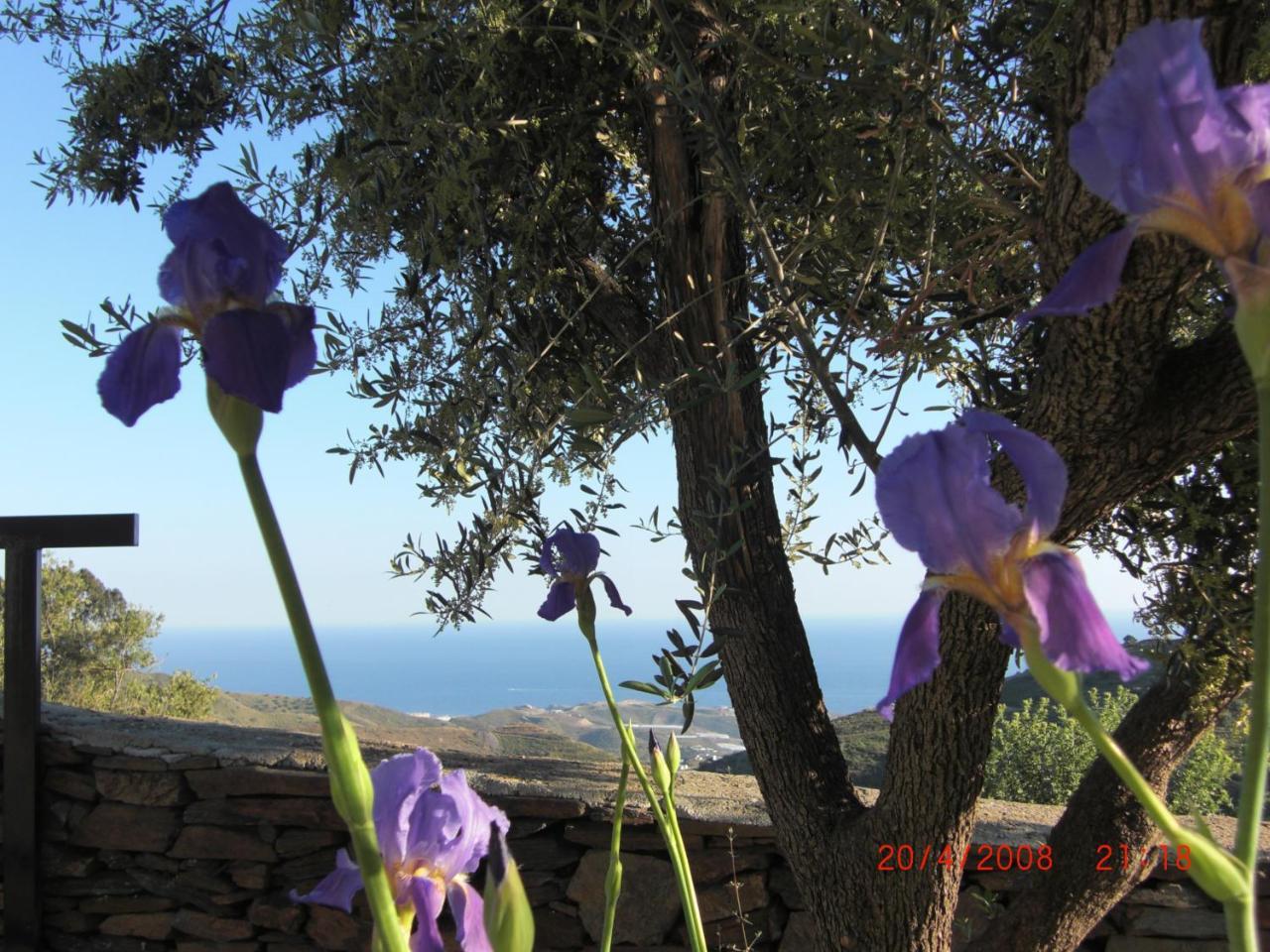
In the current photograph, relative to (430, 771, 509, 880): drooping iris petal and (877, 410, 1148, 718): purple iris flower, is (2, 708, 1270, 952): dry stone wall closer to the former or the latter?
(430, 771, 509, 880): drooping iris petal

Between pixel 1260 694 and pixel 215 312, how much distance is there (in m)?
0.49

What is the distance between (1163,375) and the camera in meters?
1.89

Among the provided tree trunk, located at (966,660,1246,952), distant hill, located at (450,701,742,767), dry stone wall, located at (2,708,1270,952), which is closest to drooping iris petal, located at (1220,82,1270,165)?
tree trunk, located at (966,660,1246,952)

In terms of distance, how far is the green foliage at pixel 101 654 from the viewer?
866 cm

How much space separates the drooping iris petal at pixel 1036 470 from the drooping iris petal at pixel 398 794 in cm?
40

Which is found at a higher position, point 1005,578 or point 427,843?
point 1005,578

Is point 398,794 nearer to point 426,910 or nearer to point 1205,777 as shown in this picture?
point 426,910

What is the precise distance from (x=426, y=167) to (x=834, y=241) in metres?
0.83

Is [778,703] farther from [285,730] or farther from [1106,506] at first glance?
[285,730]

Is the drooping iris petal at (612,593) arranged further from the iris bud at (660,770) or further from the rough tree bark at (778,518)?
the rough tree bark at (778,518)

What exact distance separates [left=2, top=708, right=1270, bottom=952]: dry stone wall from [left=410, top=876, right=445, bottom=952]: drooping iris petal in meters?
2.78

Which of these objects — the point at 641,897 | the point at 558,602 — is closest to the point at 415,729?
the point at 641,897

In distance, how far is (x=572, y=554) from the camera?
1243 millimetres

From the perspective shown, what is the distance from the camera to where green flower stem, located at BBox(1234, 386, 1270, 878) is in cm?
39
